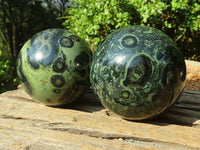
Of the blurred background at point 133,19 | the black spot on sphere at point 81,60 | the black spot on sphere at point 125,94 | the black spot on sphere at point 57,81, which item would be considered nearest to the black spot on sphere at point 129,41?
the black spot on sphere at point 125,94

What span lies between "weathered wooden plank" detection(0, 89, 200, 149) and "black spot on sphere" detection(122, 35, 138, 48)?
99 cm

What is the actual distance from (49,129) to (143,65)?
1.37 m

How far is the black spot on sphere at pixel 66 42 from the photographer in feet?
9.47

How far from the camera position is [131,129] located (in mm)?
2594

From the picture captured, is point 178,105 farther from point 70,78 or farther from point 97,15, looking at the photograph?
point 97,15

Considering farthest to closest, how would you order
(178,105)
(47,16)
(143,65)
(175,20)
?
(47,16) < (175,20) < (178,105) < (143,65)

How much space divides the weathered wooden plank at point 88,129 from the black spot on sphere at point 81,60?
0.67 m

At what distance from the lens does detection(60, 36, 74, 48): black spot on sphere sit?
289cm

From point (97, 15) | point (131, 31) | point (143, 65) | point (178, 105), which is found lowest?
point (178, 105)

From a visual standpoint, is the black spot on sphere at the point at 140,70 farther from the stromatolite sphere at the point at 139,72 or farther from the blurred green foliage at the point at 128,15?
the blurred green foliage at the point at 128,15

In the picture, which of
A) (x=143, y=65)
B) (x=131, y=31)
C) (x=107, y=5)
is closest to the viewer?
(x=143, y=65)

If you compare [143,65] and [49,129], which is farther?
[49,129]

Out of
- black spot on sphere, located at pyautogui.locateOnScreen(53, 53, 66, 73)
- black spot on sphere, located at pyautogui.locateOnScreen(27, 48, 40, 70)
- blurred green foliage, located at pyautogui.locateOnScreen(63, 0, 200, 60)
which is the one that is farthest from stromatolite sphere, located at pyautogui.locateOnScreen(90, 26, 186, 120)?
blurred green foliage, located at pyautogui.locateOnScreen(63, 0, 200, 60)

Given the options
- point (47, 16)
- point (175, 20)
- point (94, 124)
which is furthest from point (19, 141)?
point (47, 16)
